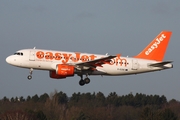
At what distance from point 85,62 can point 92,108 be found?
72232 mm

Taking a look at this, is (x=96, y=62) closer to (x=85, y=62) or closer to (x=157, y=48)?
(x=85, y=62)

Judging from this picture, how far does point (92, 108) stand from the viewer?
137875 mm

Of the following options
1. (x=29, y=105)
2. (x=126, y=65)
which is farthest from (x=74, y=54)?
(x=29, y=105)

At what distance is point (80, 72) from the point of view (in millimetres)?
69500

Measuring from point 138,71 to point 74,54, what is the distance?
29.6 feet

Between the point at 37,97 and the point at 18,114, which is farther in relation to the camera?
the point at 37,97

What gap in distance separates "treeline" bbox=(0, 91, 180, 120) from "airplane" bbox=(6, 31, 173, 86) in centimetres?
3758

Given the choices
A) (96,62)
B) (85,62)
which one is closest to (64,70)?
(85,62)

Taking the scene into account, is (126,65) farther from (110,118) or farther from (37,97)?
(37,97)

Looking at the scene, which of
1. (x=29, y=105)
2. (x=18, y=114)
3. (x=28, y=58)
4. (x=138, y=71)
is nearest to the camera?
(x=28, y=58)

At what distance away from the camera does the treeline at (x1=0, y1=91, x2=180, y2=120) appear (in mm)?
112438

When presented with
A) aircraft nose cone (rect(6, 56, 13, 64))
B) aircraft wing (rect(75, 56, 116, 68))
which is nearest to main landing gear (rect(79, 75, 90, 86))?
aircraft wing (rect(75, 56, 116, 68))

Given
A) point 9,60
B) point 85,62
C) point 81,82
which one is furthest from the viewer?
point 81,82

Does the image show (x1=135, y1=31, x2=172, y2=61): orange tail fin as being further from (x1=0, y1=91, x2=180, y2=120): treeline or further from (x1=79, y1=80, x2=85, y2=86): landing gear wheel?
(x1=0, y1=91, x2=180, y2=120): treeline
